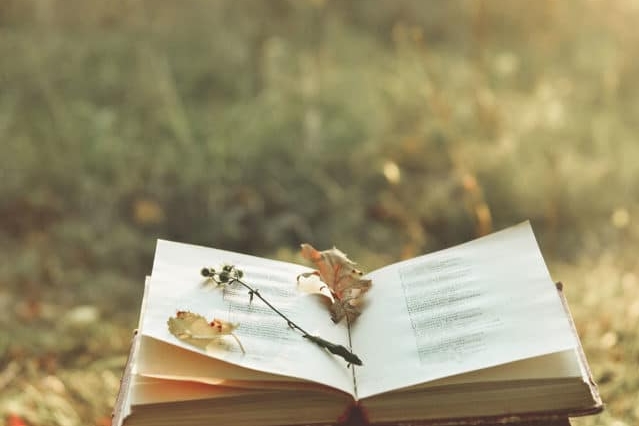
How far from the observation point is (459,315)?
966mm

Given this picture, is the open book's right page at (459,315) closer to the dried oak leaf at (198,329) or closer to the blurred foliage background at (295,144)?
the dried oak leaf at (198,329)

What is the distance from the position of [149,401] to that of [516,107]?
1910 mm

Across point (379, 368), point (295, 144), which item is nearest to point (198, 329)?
point (379, 368)

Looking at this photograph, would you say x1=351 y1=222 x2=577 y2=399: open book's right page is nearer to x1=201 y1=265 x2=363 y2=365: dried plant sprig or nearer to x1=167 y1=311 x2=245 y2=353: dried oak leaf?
x1=201 y1=265 x2=363 y2=365: dried plant sprig

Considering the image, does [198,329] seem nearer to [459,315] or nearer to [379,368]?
[379,368]

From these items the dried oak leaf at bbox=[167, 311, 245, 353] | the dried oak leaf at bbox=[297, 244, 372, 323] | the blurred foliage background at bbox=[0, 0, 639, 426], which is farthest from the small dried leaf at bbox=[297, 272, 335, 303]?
the blurred foliage background at bbox=[0, 0, 639, 426]

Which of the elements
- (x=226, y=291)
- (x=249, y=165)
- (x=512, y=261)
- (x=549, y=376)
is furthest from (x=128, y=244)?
(x=549, y=376)

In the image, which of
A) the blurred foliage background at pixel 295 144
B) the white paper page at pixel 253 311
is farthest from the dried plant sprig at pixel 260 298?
the blurred foliage background at pixel 295 144

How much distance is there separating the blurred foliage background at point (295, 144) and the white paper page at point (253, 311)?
76cm

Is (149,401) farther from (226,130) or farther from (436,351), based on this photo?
(226,130)

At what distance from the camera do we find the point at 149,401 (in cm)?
86

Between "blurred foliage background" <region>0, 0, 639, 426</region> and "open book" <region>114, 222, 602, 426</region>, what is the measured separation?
0.83m

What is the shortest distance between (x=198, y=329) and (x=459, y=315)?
33 cm

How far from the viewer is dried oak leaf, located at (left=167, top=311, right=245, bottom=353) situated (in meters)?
0.88
